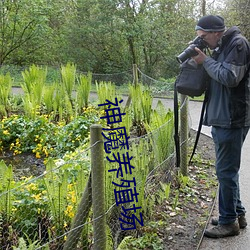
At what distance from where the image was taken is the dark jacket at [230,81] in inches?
112

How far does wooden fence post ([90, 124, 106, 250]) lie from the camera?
7.87 ft

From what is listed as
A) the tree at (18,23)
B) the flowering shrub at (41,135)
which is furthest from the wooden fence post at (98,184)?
the tree at (18,23)

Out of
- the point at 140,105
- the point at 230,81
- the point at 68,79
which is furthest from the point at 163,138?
the point at 68,79

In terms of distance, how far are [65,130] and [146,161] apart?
96.1 inches

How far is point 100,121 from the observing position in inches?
242

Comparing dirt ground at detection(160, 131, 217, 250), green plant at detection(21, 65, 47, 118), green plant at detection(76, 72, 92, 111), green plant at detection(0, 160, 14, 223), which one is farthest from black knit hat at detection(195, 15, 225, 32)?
green plant at detection(76, 72, 92, 111)

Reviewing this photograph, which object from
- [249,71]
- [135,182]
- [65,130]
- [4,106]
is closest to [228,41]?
[249,71]

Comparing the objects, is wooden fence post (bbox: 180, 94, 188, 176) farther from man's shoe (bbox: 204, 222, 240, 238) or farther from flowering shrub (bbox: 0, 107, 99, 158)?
flowering shrub (bbox: 0, 107, 99, 158)

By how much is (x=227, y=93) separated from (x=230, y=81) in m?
0.18

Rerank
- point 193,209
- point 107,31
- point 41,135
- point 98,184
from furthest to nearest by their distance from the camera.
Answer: point 107,31 → point 41,135 → point 193,209 → point 98,184

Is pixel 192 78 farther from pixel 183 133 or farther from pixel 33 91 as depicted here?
pixel 33 91

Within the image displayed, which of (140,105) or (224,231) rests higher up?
(140,105)

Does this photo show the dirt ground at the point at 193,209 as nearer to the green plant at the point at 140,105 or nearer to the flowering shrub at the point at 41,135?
the green plant at the point at 140,105

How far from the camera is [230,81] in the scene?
281 centimetres
